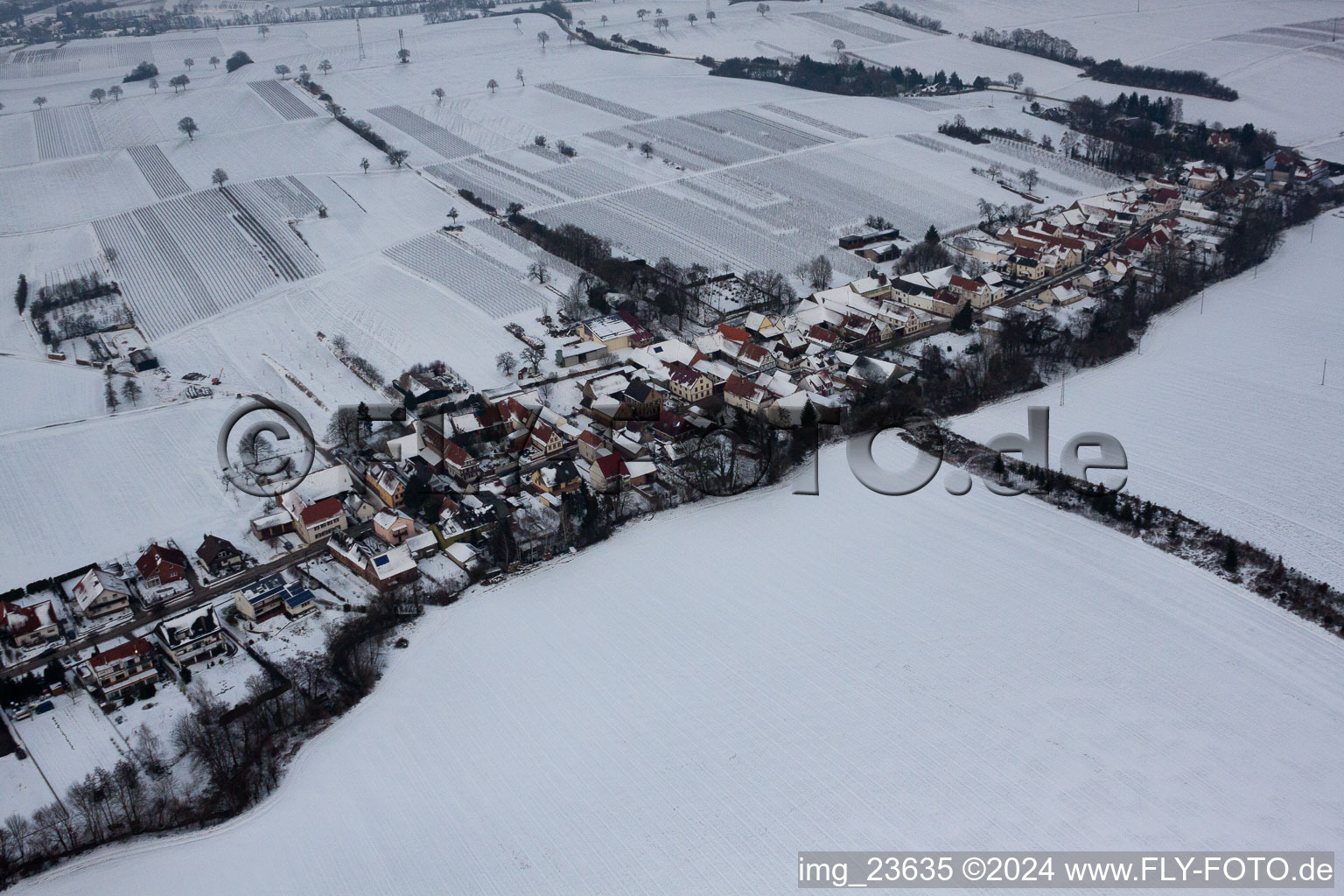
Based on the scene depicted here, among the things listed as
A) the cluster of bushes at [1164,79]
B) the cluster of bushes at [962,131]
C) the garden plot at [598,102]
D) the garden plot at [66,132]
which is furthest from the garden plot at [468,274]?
the cluster of bushes at [1164,79]

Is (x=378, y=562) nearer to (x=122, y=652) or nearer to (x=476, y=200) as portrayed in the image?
(x=122, y=652)

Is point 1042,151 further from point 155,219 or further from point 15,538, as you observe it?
point 15,538

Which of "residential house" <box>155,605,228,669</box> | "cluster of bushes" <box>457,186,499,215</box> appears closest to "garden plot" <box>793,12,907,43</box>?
"cluster of bushes" <box>457,186,499,215</box>

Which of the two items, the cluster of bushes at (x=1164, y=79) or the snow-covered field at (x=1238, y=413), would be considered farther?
the cluster of bushes at (x=1164, y=79)

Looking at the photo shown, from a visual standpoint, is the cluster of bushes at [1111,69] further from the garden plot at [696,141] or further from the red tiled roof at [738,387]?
the red tiled roof at [738,387]

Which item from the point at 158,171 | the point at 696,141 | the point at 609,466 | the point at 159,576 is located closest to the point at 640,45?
the point at 696,141

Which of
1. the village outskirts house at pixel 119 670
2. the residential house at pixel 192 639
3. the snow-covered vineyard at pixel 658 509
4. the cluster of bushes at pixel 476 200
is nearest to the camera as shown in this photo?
the snow-covered vineyard at pixel 658 509

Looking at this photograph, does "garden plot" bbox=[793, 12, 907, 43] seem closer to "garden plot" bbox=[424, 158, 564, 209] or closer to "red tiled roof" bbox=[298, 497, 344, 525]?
"garden plot" bbox=[424, 158, 564, 209]
